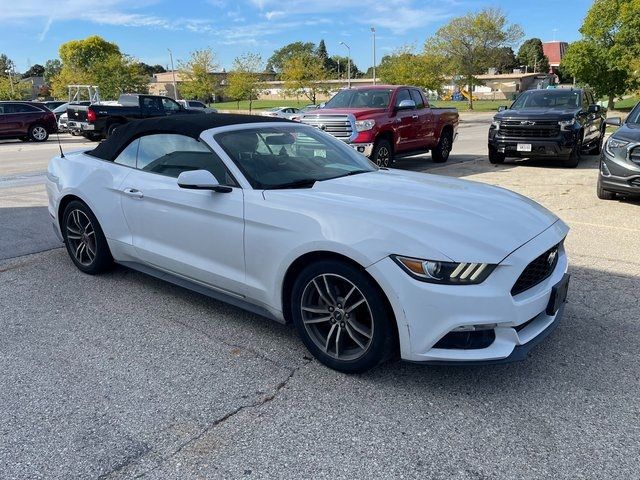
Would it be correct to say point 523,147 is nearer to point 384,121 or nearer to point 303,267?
point 384,121

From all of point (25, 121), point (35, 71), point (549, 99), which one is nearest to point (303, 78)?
point (25, 121)

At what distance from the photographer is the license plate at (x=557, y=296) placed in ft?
10.2

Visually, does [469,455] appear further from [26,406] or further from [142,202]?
[142,202]

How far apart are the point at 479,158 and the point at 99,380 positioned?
1288 centimetres

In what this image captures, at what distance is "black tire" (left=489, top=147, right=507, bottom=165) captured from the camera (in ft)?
40.7

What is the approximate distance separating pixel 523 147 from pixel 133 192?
9659mm

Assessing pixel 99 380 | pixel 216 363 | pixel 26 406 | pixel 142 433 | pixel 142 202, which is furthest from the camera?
pixel 142 202

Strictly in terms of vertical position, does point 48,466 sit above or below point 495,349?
below

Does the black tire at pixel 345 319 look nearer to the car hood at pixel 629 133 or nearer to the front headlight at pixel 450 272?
the front headlight at pixel 450 272

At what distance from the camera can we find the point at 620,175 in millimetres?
7488

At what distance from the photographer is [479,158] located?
14359 millimetres

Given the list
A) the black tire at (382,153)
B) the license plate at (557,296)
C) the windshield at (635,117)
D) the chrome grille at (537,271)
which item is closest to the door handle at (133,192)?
the chrome grille at (537,271)

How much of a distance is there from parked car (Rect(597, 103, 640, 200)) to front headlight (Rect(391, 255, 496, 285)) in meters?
5.81


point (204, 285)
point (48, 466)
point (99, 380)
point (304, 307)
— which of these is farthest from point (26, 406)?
point (304, 307)
